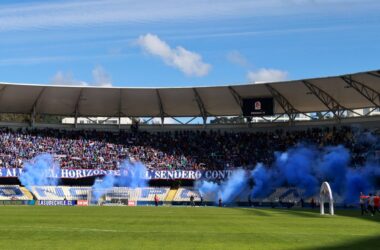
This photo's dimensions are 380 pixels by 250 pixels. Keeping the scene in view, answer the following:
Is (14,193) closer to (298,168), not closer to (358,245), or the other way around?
(298,168)

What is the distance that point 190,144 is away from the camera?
65125 millimetres

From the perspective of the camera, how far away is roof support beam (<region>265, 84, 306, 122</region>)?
5733cm

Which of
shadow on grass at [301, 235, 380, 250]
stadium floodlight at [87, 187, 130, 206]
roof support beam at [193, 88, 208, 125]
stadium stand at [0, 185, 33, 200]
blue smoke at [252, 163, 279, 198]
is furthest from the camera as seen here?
roof support beam at [193, 88, 208, 125]

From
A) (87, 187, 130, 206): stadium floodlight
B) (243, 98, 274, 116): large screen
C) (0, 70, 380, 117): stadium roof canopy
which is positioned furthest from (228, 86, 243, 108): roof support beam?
(87, 187, 130, 206): stadium floodlight

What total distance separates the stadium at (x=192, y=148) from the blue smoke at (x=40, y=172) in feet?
0.35

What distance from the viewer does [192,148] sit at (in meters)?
64.4

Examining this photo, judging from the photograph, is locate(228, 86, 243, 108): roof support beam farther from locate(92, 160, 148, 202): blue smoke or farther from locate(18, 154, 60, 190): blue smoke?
locate(18, 154, 60, 190): blue smoke

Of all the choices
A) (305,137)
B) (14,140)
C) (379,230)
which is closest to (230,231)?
(379,230)

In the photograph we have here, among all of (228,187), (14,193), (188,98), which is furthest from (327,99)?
(14,193)

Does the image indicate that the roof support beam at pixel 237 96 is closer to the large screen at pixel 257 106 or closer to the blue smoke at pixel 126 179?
the large screen at pixel 257 106

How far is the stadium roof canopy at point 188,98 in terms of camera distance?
54.6 m

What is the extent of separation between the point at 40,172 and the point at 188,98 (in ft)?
60.3

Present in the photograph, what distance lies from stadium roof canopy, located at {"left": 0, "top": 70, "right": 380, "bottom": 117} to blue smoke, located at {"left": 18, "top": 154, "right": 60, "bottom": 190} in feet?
24.1

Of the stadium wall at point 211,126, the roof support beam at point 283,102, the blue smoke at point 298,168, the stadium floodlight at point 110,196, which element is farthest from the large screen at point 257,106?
the stadium floodlight at point 110,196
